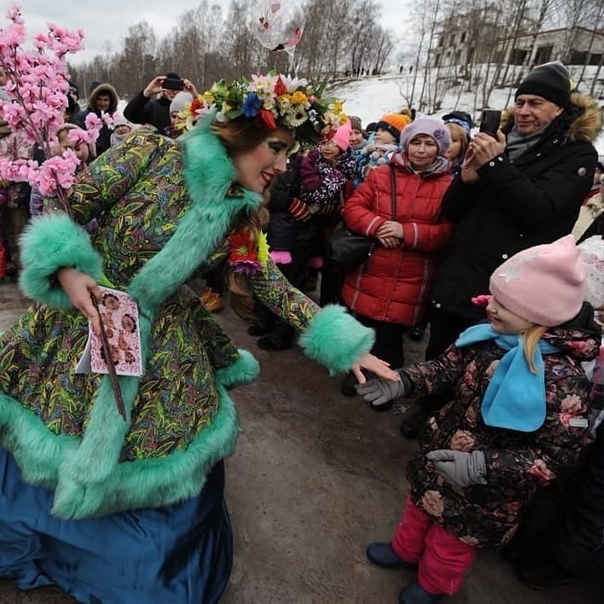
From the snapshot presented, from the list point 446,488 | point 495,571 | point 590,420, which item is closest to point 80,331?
point 446,488

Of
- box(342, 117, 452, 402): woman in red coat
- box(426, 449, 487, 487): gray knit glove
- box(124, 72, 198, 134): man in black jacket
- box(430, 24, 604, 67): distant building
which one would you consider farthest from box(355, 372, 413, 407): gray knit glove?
box(430, 24, 604, 67): distant building

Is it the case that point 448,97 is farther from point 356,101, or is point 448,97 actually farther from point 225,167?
point 225,167

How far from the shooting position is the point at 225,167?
153 centimetres

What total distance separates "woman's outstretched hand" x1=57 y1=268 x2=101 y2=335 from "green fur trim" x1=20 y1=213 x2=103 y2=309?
21 mm

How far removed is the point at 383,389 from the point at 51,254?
1193mm

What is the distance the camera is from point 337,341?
1700mm

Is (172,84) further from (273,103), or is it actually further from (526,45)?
(526,45)

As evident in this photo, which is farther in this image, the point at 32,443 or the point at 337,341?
the point at 337,341

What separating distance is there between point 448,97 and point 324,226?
32076 mm

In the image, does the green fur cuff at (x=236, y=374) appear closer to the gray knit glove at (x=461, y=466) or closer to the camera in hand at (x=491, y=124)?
the gray knit glove at (x=461, y=466)

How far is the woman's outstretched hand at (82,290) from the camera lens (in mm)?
1334

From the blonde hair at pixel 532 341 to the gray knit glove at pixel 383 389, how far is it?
0.44 meters

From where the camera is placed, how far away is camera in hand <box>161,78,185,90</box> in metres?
4.74

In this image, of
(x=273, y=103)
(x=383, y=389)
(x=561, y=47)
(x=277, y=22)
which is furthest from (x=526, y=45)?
(x=383, y=389)
